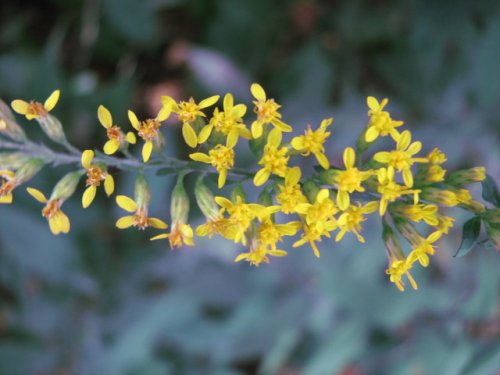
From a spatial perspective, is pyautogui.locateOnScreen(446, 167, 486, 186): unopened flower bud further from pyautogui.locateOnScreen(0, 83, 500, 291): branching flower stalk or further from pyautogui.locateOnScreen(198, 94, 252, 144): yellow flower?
pyautogui.locateOnScreen(198, 94, 252, 144): yellow flower

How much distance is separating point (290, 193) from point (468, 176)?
608 millimetres

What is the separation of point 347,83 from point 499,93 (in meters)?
1.45

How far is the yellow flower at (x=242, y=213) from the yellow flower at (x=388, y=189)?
343 mm

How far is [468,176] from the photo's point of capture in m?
2.15

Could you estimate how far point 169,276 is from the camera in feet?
15.6

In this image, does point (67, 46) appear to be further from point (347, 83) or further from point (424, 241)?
point (424, 241)

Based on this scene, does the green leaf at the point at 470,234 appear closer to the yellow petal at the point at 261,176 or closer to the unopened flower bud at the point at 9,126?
the yellow petal at the point at 261,176

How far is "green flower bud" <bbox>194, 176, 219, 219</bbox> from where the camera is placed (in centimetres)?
230

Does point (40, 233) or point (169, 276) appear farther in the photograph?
point (169, 276)

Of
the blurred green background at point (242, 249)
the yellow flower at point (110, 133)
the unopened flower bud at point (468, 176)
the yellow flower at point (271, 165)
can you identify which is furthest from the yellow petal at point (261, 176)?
the blurred green background at point (242, 249)

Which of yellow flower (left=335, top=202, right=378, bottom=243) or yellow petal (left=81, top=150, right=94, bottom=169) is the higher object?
yellow petal (left=81, top=150, right=94, bottom=169)

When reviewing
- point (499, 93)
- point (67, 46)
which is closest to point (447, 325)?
point (499, 93)

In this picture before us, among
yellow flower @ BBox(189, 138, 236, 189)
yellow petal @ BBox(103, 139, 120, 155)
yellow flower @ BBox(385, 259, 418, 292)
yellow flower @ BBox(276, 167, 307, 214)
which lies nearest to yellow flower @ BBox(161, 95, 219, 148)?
yellow flower @ BBox(189, 138, 236, 189)

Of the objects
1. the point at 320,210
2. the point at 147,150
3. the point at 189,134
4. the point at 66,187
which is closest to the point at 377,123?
the point at 320,210
